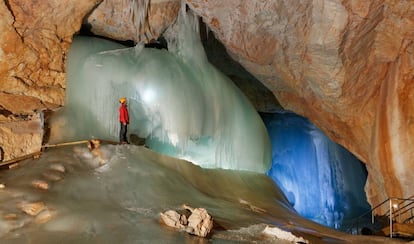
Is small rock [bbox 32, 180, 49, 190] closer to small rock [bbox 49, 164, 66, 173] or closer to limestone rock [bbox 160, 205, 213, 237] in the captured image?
small rock [bbox 49, 164, 66, 173]

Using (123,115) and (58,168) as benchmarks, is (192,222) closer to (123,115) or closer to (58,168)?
(58,168)

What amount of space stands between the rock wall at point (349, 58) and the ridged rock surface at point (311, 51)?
20 millimetres

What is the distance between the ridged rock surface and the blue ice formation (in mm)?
5322

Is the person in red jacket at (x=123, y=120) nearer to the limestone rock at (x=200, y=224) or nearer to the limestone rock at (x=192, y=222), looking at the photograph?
the limestone rock at (x=192, y=222)

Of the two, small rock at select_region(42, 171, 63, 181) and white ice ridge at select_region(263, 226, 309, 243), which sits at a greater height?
small rock at select_region(42, 171, 63, 181)

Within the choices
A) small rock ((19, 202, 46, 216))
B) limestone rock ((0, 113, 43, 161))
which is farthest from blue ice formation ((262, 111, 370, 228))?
small rock ((19, 202, 46, 216))

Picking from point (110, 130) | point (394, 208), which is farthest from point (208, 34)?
point (394, 208)

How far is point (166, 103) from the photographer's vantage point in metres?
8.54

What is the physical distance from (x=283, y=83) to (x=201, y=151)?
10.8ft

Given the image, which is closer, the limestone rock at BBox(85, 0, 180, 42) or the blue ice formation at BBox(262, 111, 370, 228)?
the limestone rock at BBox(85, 0, 180, 42)

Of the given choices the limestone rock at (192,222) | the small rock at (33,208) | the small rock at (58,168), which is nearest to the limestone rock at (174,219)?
the limestone rock at (192,222)

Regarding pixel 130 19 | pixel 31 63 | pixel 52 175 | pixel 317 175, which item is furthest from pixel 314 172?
pixel 52 175

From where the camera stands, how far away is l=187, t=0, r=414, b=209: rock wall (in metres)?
7.84

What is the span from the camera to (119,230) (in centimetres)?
449
